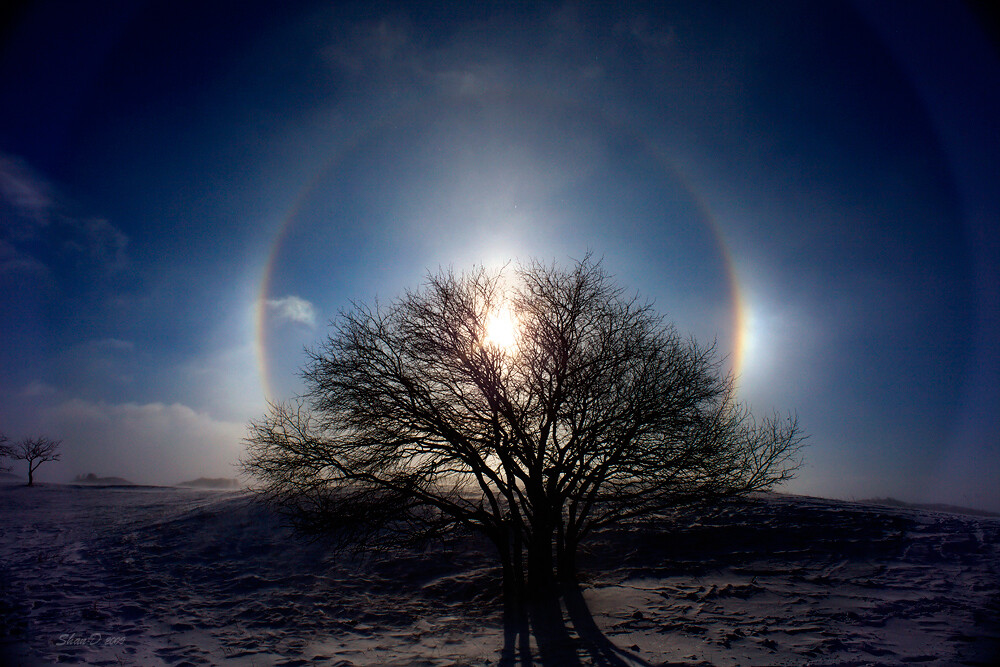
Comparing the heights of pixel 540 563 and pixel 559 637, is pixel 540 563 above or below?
above

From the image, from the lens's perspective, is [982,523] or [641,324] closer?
[641,324]

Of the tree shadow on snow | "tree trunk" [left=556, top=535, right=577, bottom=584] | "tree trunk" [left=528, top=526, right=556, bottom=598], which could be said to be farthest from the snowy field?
"tree trunk" [left=528, top=526, right=556, bottom=598]

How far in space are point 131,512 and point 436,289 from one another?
64.1 ft

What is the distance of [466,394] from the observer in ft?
34.2

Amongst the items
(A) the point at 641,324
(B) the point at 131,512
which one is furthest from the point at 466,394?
(B) the point at 131,512

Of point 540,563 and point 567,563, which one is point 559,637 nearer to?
point 540,563

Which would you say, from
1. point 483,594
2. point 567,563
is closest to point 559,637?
point 567,563

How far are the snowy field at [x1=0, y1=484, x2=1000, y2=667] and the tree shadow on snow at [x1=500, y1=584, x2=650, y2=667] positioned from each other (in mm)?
182

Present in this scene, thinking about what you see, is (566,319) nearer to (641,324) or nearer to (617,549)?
(641,324)

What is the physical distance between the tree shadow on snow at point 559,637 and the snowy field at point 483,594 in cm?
18

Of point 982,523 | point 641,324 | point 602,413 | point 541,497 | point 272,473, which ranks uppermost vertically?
point 641,324

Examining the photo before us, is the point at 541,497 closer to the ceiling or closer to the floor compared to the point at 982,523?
closer to the ceiling

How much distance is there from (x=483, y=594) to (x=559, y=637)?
3.75 meters

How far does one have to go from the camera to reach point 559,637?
8078 mm
